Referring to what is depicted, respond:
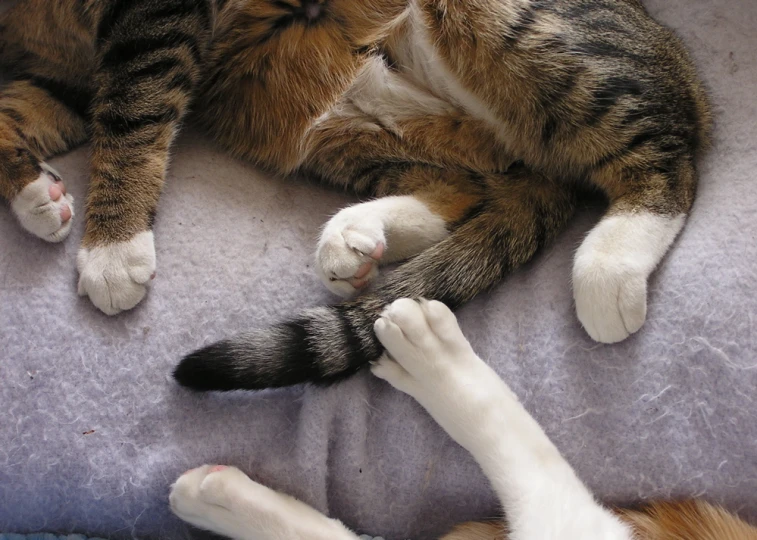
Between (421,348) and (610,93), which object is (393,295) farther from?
(610,93)

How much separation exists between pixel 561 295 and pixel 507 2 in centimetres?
53

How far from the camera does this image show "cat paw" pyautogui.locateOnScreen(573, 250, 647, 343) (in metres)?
0.97

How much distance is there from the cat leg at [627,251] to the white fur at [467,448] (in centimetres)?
19

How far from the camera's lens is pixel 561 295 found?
1.07 meters

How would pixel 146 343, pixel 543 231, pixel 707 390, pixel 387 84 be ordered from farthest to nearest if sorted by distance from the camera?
1. pixel 387 84
2. pixel 543 231
3. pixel 146 343
4. pixel 707 390

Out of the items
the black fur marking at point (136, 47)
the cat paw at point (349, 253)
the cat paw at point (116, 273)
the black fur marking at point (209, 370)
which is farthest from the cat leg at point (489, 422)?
the black fur marking at point (136, 47)

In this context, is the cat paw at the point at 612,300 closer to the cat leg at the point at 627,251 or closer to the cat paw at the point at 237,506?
the cat leg at the point at 627,251

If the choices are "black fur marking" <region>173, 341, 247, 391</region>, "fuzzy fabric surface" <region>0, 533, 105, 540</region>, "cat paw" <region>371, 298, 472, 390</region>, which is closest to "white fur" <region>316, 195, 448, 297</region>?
"cat paw" <region>371, 298, 472, 390</region>

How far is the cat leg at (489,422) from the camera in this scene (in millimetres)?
879

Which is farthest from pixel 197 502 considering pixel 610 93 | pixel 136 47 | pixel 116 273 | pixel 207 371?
pixel 610 93

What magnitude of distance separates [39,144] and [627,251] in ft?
3.63

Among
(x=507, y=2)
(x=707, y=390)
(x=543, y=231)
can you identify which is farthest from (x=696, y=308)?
(x=507, y=2)

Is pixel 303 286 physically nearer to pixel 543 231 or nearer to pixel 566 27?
pixel 543 231

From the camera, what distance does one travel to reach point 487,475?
0.94 metres
